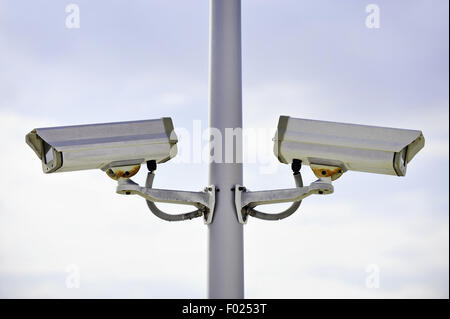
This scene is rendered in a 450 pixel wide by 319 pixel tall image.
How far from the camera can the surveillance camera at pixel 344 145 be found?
326cm

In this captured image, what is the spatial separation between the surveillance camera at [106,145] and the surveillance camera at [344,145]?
0.49 m

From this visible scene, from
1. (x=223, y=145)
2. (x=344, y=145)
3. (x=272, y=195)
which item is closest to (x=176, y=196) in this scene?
(x=223, y=145)

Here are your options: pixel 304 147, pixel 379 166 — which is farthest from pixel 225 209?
pixel 379 166

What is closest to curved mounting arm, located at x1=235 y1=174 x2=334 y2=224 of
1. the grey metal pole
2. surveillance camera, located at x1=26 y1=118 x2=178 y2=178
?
the grey metal pole

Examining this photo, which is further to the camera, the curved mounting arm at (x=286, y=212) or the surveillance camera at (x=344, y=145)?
the curved mounting arm at (x=286, y=212)

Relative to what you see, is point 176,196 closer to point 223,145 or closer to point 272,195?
point 223,145

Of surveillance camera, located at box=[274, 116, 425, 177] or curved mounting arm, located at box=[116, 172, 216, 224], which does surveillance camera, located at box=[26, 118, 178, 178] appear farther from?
surveillance camera, located at box=[274, 116, 425, 177]

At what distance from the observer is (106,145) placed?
3.32 m

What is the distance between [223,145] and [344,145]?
0.50 m

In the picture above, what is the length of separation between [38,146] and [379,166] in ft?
4.68

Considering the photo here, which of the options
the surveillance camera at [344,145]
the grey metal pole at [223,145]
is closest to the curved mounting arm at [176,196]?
the grey metal pole at [223,145]

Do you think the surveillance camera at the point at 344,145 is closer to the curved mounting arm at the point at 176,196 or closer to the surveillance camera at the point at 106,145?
the curved mounting arm at the point at 176,196

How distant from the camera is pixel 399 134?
3275 millimetres
